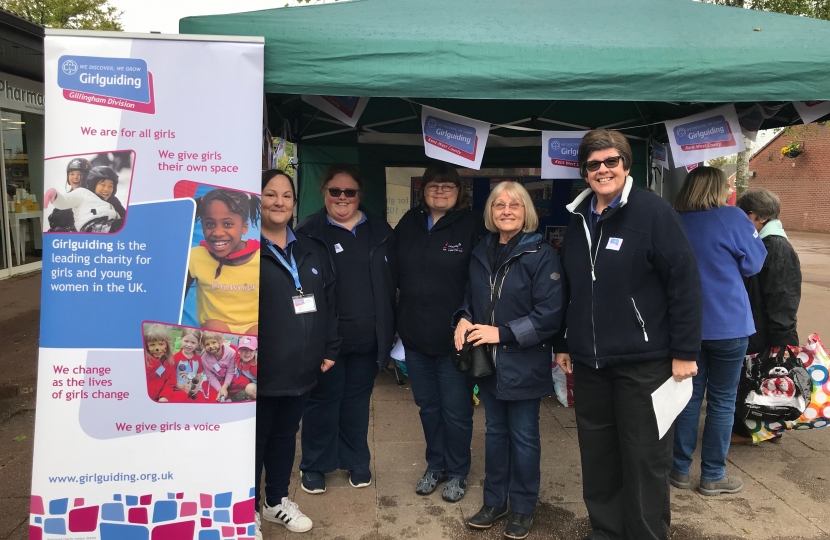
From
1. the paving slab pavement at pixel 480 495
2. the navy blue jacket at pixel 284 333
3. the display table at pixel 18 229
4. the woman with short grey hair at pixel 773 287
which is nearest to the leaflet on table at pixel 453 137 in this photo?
the navy blue jacket at pixel 284 333

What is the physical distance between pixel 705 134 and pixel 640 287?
4.78 feet

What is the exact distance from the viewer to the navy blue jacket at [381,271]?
128 inches

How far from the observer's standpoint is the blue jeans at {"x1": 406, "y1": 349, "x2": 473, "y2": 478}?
128 inches

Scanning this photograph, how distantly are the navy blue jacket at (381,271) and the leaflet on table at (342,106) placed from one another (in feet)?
2.04

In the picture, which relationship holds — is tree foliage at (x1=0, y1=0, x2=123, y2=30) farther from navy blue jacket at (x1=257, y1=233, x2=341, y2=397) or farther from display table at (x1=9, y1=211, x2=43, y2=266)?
navy blue jacket at (x1=257, y1=233, x2=341, y2=397)

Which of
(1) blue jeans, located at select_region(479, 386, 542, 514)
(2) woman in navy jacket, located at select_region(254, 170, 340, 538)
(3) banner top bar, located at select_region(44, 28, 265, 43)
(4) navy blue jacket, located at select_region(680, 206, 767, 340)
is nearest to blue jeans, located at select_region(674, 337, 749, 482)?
(4) navy blue jacket, located at select_region(680, 206, 767, 340)

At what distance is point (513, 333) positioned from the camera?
282 centimetres

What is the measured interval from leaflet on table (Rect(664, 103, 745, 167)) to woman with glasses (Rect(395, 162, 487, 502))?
129 cm

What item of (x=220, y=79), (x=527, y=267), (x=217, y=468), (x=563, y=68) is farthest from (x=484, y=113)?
(x=217, y=468)

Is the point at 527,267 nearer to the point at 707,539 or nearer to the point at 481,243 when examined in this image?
the point at 481,243

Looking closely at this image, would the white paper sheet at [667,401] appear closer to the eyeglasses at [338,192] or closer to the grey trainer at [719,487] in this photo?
the grey trainer at [719,487]

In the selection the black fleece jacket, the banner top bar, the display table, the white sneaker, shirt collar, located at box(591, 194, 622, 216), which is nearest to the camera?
the banner top bar

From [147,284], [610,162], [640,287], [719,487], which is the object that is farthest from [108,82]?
[719,487]

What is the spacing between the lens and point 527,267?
113 inches
